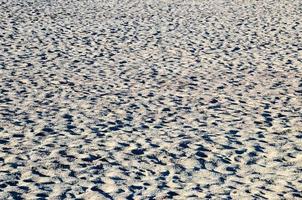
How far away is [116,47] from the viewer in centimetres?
970

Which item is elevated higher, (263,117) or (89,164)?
(263,117)

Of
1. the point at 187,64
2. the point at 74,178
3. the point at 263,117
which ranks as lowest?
the point at 74,178

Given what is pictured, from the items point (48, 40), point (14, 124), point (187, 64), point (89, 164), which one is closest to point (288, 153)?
point (89, 164)

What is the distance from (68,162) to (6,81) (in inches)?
108

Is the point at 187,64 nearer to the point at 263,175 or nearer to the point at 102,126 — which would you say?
the point at 102,126

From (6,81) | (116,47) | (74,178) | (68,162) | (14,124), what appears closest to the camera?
(74,178)

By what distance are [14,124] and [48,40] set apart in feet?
14.1

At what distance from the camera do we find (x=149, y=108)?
6.55 m

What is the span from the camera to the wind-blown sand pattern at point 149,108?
4695mm

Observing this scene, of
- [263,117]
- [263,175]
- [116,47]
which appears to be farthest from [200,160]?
[116,47]

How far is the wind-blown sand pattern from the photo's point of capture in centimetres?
470

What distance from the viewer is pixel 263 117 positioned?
6.30 m

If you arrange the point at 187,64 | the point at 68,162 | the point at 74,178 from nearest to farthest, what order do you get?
1. the point at 74,178
2. the point at 68,162
3. the point at 187,64

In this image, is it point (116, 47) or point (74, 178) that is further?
point (116, 47)
